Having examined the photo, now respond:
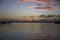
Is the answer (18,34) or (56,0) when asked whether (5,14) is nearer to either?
(18,34)

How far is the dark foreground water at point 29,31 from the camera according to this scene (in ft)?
6.66

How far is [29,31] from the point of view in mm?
2066

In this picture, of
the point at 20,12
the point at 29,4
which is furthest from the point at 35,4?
the point at 20,12

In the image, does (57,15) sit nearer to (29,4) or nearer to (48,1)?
(48,1)

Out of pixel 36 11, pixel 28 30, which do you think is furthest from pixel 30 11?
pixel 28 30

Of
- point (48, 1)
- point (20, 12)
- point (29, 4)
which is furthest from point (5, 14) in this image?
point (48, 1)

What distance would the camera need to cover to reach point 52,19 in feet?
6.87

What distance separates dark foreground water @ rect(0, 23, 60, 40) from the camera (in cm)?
203

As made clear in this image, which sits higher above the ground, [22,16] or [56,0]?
[56,0]

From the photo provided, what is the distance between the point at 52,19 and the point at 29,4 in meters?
0.33

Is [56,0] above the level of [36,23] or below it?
above

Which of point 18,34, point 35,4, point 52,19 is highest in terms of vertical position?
point 35,4

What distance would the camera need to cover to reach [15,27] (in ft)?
6.84

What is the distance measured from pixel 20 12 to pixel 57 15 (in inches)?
17.6
